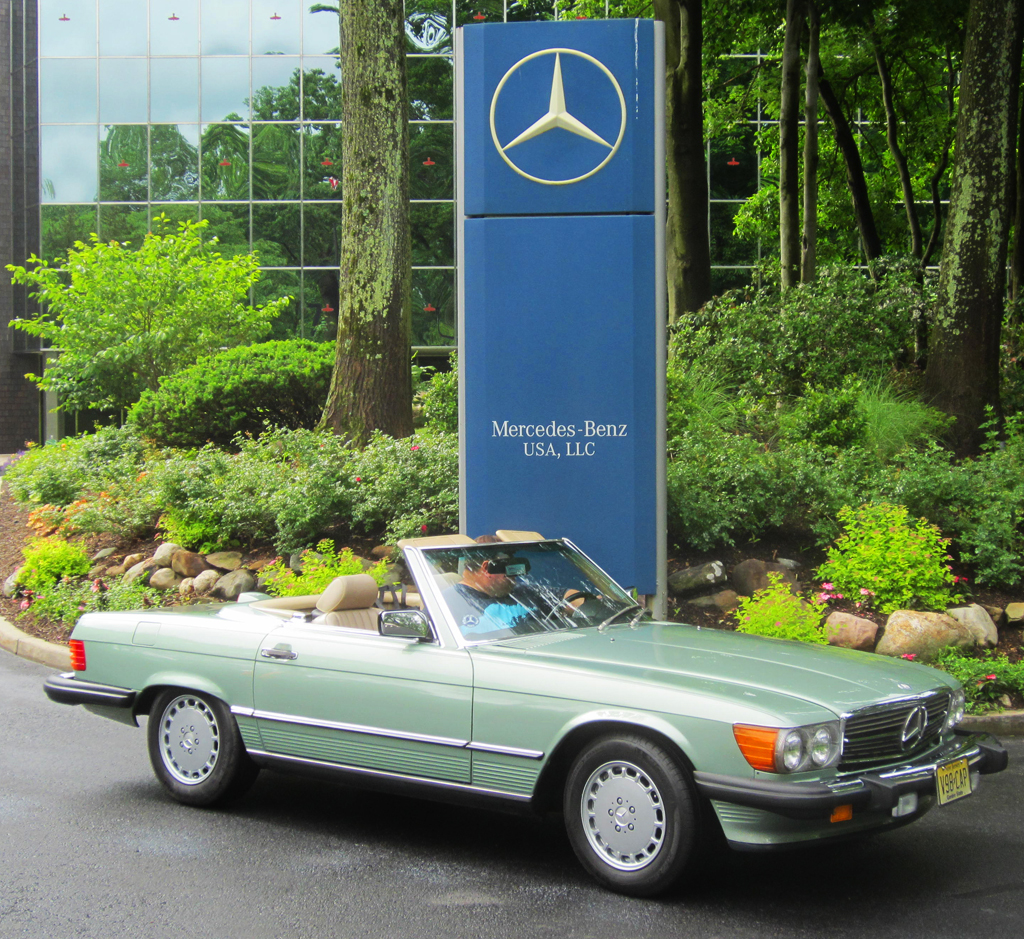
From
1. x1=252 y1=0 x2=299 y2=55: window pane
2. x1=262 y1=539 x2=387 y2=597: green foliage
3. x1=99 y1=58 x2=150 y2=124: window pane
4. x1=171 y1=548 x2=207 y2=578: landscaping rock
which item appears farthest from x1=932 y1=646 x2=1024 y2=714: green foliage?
x1=99 y1=58 x2=150 y2=124: window pane

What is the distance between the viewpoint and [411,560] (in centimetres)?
534

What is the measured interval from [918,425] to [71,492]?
994 cm

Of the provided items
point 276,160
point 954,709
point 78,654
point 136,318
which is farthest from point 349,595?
point 276,160

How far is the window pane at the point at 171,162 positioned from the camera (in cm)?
2922

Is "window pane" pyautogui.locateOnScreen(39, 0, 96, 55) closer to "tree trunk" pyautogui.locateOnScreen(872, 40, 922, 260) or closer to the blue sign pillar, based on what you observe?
"tree trunk" pyautogui.locateOnScreen(872, 40, 922, 260)

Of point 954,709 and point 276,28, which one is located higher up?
point 276,28

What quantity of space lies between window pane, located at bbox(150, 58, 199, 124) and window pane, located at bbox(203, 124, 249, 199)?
0.69 metres

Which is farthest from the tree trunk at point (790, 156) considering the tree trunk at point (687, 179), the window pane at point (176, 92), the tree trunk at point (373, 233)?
the window pane at point (176, 92)

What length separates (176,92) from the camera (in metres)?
29.3

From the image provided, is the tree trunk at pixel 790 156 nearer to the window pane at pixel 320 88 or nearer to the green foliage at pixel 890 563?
the green foliage at pixel 890 563

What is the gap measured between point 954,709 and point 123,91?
97.3 feet

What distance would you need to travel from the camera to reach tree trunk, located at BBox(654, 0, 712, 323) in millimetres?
16875

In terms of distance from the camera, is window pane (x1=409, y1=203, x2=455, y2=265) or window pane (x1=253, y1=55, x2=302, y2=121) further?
window pane (x1=253, y1=55, x2=302, y2=121)

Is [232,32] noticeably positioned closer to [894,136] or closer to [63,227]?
[63,227]
